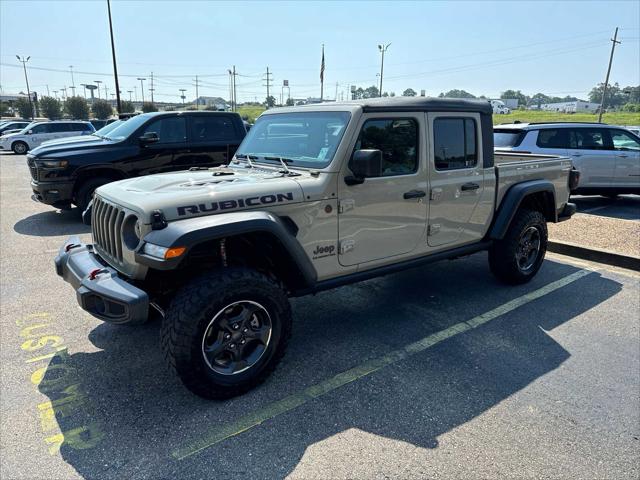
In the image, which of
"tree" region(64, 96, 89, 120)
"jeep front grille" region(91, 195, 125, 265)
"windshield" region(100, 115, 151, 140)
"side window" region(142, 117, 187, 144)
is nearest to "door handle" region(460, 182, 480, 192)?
"jeep front grille" region(91, 195, 125, 265)

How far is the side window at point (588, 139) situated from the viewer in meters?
9.28

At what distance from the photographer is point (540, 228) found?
16.6 feet

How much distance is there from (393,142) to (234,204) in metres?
1.50

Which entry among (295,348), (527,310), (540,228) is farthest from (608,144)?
(295,348)

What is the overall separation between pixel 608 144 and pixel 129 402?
405 inches

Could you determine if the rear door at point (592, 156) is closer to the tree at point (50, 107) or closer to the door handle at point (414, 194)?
the door handle at point (414, 194)

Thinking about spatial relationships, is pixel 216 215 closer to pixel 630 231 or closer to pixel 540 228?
pixel 540 228

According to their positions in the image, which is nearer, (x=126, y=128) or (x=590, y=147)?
(x=126, y=128)

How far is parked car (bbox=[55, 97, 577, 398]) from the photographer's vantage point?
A: 9.12 ft

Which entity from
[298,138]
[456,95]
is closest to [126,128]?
[298,138]

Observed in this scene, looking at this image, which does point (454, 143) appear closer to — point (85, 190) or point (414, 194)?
point (414, 194)

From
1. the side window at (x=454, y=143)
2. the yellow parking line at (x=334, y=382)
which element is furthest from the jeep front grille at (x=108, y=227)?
the side window at (x=454, y=143)

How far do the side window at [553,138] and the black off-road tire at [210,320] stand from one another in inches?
307

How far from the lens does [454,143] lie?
13.8ft
